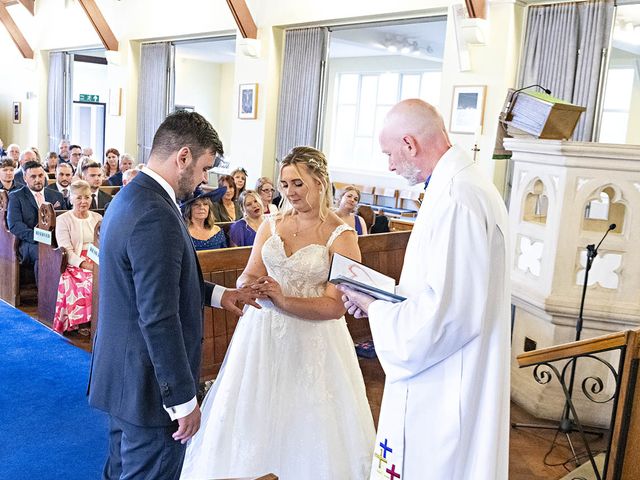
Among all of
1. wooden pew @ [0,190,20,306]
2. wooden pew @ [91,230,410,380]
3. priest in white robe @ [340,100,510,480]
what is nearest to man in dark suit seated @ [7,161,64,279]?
wooden pew @ [0,190,20,306]

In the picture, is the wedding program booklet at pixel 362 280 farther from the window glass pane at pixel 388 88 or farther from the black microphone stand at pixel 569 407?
the window glass pane at pixel 388 88

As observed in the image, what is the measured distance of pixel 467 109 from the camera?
6.65 metres

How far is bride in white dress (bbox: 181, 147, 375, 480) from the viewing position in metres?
2.76

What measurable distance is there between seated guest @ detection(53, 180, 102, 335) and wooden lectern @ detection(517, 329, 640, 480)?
375cm

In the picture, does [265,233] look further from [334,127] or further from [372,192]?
[334,127]

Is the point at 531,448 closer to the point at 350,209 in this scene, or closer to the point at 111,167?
the point at 350,209

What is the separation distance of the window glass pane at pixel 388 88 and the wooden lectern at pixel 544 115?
999 cm

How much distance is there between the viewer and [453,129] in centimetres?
681

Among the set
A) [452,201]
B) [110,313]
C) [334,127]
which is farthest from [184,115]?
[334,127]

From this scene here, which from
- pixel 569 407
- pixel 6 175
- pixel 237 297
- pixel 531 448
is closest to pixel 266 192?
pixel 6 175

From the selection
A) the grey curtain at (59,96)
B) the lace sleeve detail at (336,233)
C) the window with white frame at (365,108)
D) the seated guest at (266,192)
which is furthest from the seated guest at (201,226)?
the grey curtain at (59,96)

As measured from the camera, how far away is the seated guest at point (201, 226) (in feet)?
15.4

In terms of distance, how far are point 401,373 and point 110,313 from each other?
0.85 metres

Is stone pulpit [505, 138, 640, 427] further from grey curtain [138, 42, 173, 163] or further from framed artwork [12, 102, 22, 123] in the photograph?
framed artwork [12, 102, 22, 123]
